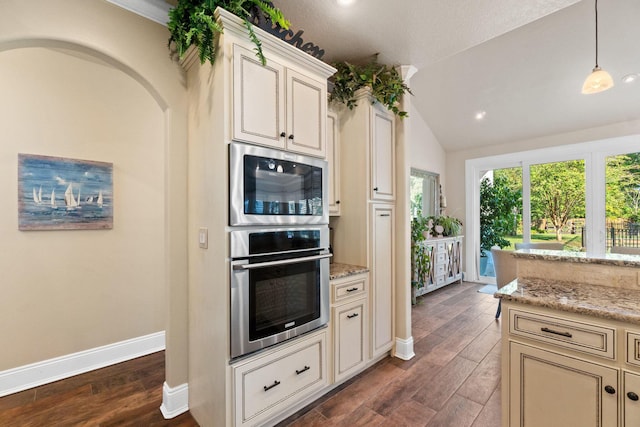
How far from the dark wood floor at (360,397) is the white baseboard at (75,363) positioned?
7 cm

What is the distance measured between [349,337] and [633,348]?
1.57 m

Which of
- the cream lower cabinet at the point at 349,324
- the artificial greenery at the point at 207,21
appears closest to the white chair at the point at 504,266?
the cream lower cabinet at the point at 349,324

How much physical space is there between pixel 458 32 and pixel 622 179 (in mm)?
4016

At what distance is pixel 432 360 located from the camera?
2.66 metres

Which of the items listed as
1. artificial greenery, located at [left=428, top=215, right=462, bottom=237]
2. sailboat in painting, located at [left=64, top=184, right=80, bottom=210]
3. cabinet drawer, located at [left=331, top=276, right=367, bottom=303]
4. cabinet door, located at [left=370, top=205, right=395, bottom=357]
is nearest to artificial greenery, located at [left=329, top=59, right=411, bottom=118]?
cabinet door, located at [left=370, top=205, right=395, bottom=357]

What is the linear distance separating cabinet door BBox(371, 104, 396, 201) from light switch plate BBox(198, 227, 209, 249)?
4.54 feet

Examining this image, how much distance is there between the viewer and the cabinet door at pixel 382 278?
2.47 m

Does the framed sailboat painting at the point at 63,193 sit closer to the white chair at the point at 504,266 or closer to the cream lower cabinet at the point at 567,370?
the cream lower cabinet at the point at 567,370

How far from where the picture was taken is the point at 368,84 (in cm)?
244

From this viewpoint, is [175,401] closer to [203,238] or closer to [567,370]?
[203,238]

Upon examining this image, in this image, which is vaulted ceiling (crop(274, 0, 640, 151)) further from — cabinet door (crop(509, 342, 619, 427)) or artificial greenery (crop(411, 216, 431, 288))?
cabinet door (crop(509, 342, 619, 427))

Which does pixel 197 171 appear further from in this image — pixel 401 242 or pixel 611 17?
pixel 611 17

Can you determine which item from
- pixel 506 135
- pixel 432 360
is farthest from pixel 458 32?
pixel 506 135

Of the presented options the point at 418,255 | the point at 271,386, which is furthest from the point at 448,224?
the point at 271,386
